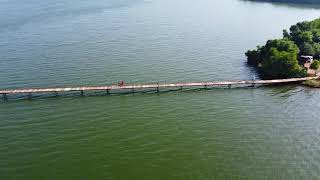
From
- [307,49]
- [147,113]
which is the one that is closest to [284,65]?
[307,49]

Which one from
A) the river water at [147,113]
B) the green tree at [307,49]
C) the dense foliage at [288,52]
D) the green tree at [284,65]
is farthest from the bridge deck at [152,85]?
the green tree at [307,49]

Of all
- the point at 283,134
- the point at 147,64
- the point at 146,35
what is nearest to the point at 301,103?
the point at 283,134

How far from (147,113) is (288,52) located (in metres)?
35.6

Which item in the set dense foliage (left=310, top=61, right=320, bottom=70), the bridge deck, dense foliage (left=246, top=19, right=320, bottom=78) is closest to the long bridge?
the bridge deck

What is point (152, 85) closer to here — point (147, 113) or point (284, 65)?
point (147, 113)

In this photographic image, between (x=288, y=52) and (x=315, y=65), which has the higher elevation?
(x=288, y=52)

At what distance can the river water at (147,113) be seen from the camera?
53.1 metres

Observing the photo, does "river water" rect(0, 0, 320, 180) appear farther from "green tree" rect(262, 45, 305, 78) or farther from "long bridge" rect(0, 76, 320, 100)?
"green tree" rect(262, 45, 305, 78)

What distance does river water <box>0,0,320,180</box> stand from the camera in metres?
53.1

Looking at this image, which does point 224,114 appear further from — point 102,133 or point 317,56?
point 317,56

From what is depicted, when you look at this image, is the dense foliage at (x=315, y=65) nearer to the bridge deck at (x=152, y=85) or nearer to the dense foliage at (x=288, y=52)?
the dense foliage at (x=288, y=52)

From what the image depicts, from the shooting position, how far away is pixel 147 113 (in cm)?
6800

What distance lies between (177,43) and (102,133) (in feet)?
178

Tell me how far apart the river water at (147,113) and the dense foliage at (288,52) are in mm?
3866
